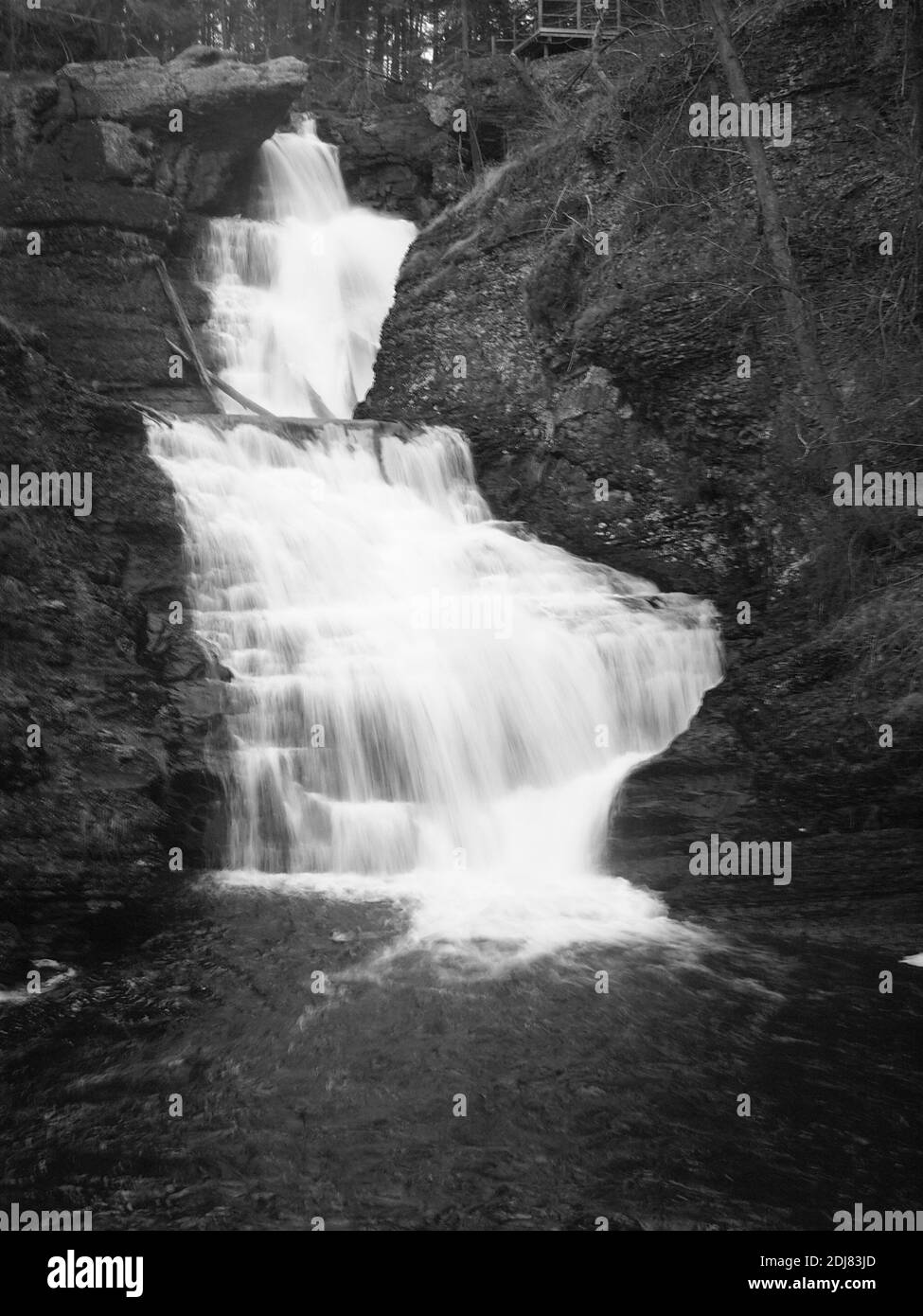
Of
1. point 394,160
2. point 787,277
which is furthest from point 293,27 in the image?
point 787,277

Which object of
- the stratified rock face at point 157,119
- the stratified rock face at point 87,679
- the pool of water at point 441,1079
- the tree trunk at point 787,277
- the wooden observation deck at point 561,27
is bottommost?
the pool of water at point 441,1079

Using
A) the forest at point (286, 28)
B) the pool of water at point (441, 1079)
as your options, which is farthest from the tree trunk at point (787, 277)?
the forest at point (286, 28)

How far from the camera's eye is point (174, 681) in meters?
9.48

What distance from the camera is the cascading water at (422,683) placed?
352 inches

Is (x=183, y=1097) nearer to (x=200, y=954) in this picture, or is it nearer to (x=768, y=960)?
(x=200, y=954)

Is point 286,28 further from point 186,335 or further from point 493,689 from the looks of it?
point 493,689

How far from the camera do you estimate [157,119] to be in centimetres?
1809

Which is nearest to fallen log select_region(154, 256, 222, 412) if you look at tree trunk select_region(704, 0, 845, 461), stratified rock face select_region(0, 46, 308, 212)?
stratified rock face select_region(0, 46, 308, 212)

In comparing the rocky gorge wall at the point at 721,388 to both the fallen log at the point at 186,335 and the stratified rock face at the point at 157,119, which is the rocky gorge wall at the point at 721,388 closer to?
the fallen log at the point at 186,335

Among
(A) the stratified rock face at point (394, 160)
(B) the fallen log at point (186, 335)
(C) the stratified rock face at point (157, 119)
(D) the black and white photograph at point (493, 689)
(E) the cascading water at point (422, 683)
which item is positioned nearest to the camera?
(D) the black and white photograph at point (493, 689)

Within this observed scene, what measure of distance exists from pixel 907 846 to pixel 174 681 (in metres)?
6.15

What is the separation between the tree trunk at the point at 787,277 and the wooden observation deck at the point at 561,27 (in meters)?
13.1

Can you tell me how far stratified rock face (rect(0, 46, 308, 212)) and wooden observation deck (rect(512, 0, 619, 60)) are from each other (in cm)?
753
